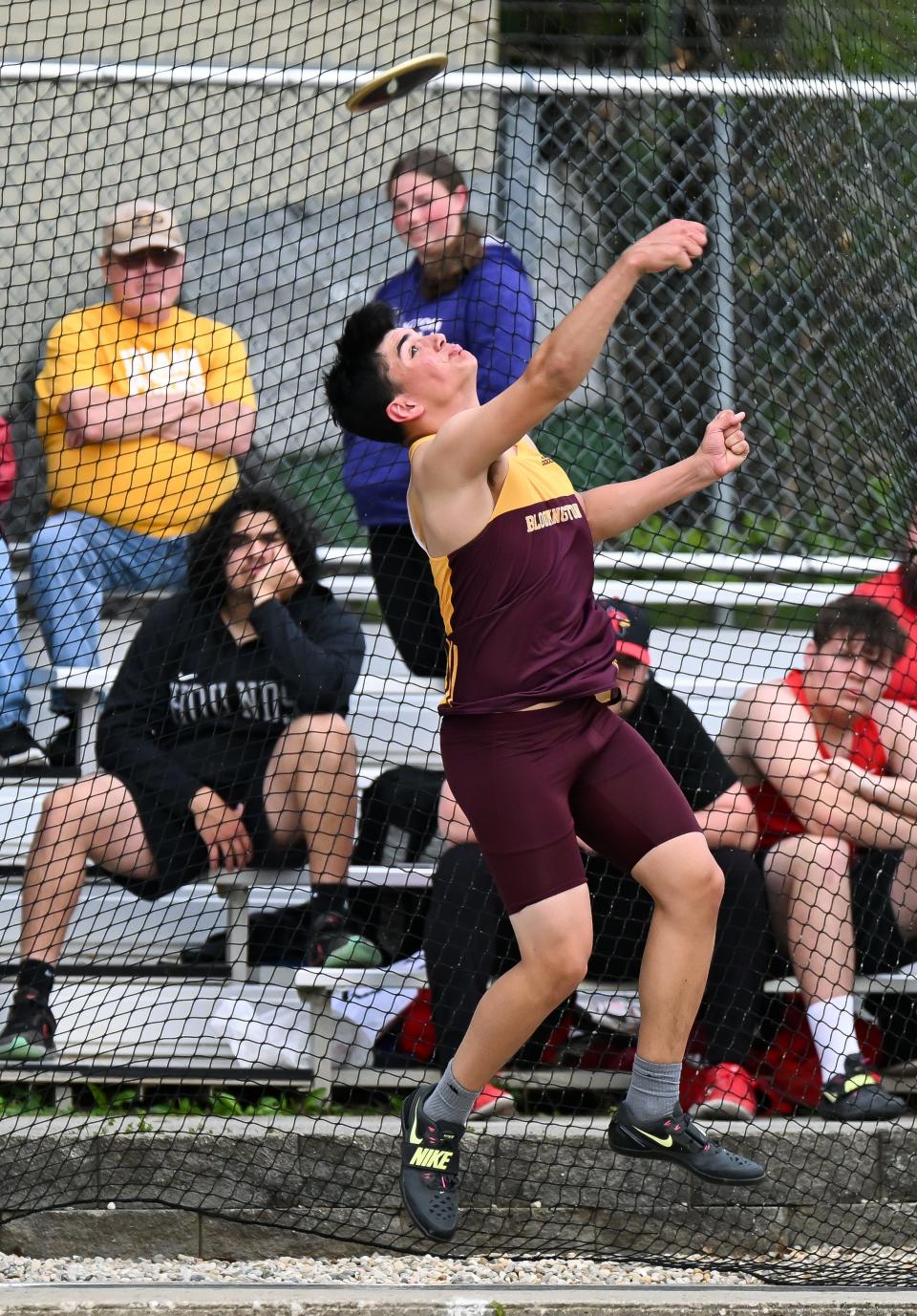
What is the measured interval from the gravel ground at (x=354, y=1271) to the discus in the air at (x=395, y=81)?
269cm

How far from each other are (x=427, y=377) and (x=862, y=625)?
5.18 feet

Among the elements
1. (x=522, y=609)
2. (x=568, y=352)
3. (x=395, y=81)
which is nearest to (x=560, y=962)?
(x=522, y=609)

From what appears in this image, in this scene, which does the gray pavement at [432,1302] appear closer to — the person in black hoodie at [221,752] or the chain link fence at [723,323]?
the person in black hoodie at [221,752]

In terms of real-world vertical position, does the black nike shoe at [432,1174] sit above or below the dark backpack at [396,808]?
below

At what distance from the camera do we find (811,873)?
400cm

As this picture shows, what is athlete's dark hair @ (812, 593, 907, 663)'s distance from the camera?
4152mm

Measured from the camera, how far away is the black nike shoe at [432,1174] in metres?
3.16

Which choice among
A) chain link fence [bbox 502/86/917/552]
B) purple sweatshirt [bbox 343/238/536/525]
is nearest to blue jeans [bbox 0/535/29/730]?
purple sweatshirt [bbox 343/238/536/525]

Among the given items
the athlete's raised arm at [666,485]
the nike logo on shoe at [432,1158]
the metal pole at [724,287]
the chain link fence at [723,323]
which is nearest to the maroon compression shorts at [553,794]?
the athlete's raised arm at [666,485]

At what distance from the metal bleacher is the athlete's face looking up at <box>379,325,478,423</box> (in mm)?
1193

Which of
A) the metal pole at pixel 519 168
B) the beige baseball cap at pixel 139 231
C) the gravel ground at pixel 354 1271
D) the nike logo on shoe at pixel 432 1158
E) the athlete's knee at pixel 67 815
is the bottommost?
the gravel ground at pixel 354 1271

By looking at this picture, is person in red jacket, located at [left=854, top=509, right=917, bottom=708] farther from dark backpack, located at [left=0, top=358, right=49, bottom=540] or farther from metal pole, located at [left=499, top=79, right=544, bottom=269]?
dark backpack, located at [left=0, top=358, right=49, bottom=540]

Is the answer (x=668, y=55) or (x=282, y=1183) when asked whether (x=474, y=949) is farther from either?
(x=668, y=55)

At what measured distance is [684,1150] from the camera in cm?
309
